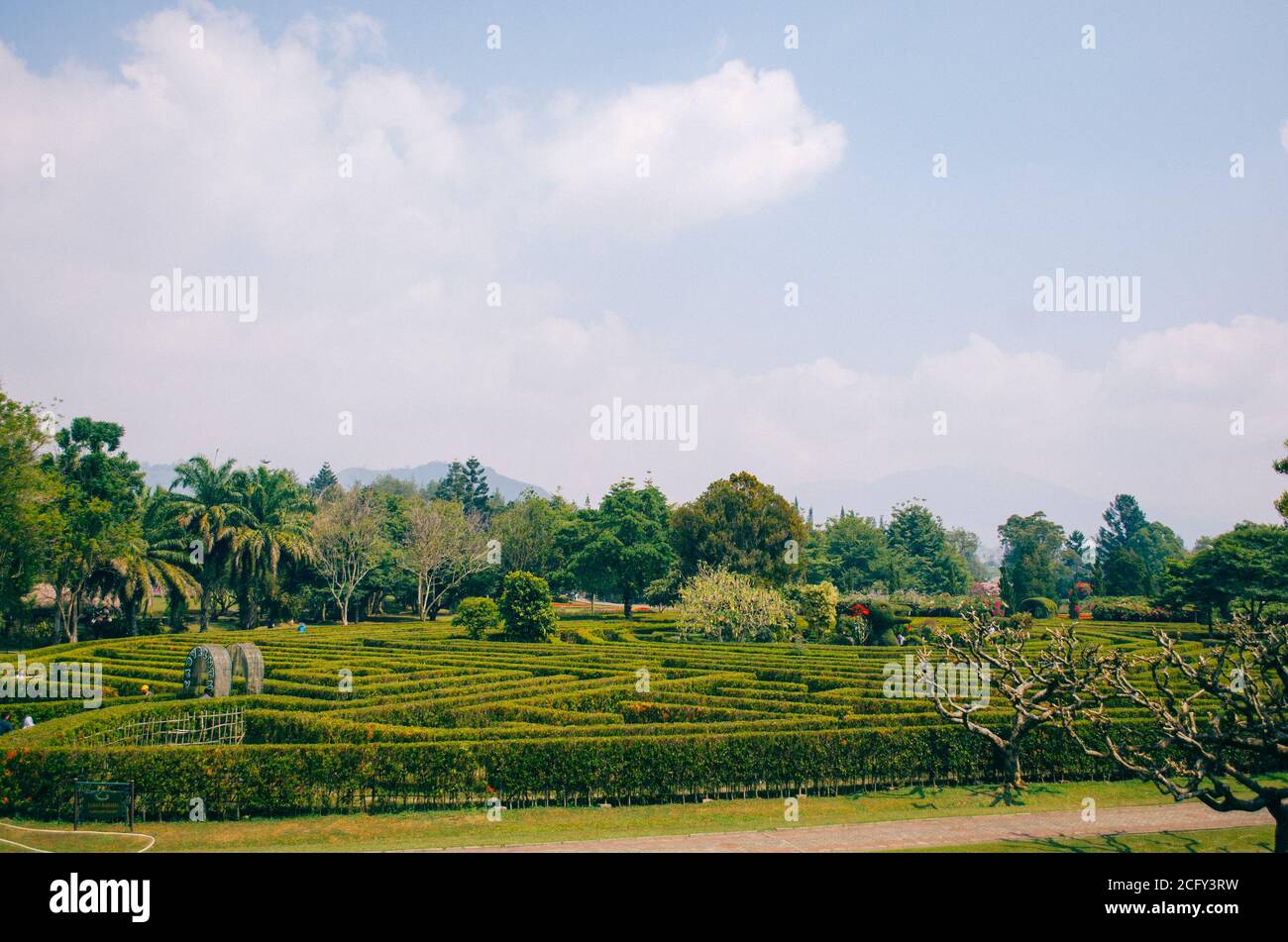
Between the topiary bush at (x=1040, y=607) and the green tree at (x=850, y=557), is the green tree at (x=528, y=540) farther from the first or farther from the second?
the topiary bush at (x=1040, y=607)

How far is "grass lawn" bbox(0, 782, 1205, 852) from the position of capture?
16859 millimetres

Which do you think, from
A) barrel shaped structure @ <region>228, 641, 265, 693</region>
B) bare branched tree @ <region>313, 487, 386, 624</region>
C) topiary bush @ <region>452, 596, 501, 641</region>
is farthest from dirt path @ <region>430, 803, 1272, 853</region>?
bare branched tree @ <region>313, 487, 386, 624</region>

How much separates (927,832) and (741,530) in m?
49.7

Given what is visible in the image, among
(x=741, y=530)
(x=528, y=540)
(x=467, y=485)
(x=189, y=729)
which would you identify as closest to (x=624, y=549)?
(x=741, y=530)

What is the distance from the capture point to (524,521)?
81.2m

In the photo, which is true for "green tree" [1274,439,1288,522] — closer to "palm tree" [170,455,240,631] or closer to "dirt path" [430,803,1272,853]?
"dirt path" [430,803,1272,853]

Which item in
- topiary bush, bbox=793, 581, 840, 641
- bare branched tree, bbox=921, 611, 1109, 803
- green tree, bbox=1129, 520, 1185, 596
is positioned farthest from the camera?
green tree, bbox=1129, 520, 1185, 596

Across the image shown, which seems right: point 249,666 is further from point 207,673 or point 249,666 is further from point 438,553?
point 438,553

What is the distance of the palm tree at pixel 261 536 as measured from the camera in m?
56.0

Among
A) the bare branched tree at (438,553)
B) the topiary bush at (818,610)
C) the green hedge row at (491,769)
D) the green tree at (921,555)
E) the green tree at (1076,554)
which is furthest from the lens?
the green tree at (1076,554)

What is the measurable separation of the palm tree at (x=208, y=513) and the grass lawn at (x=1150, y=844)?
175ft

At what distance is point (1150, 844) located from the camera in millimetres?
17016

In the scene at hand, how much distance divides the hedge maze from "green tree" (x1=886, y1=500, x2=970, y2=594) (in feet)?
239

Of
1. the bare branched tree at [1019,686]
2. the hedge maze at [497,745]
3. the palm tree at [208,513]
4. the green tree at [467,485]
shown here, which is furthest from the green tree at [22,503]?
the green tree at [467,485]
